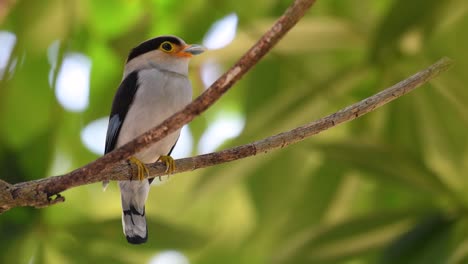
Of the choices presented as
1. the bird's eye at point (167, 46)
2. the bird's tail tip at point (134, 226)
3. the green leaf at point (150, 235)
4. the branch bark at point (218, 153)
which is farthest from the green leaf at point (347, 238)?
the branch bark at point (218, 153)

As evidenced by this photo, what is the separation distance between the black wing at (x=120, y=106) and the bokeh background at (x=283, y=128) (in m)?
0.30

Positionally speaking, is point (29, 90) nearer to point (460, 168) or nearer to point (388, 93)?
point (460, 168)

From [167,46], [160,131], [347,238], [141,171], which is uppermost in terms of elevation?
[167,46]

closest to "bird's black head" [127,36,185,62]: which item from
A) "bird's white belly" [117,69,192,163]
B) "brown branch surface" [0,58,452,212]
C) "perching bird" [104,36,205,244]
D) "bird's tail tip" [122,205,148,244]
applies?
"perching bird" [104,36,205,244]

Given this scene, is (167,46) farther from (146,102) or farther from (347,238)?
(347,238)

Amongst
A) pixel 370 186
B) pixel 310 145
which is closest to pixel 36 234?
pixel 310 145

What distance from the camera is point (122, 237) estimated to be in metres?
3.07

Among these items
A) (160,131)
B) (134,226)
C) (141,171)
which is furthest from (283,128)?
(160,131)

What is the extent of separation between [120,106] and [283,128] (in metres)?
0.65

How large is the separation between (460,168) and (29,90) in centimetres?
162

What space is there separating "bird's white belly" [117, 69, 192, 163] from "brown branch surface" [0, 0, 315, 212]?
36.2 inches

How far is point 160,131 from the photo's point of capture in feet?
4.43

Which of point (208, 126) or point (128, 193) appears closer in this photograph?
point (128, 193)

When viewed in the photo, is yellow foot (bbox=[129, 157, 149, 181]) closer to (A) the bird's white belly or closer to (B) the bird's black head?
(A) the bird's white belly
